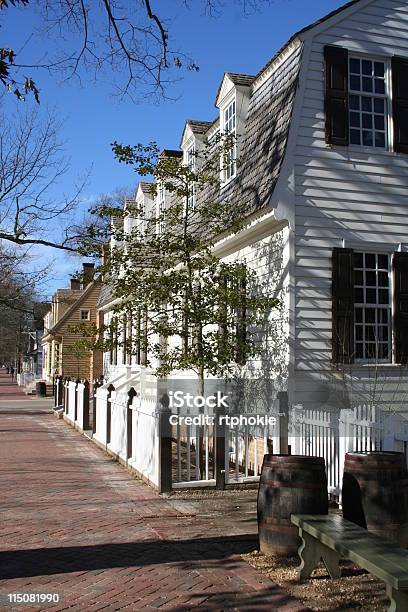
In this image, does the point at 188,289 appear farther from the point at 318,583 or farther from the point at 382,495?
the point at 318,583

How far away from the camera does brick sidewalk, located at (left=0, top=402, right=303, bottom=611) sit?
5.13 metres

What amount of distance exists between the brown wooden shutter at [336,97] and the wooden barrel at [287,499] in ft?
21.2

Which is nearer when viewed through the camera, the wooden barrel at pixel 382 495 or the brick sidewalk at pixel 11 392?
the wooden barrel at pixel 382 495

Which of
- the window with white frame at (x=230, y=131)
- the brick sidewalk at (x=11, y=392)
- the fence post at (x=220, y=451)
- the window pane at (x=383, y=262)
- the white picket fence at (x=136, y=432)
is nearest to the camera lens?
the fence post at (x=220, y=451)

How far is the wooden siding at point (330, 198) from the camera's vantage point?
10.6 meters

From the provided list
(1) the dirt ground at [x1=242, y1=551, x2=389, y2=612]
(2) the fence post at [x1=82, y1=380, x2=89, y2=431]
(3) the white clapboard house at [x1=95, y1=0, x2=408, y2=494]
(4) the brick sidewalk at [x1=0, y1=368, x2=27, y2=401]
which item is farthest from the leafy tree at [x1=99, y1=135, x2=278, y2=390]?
(4) the brick sidewalk at [x1=0, y1=368, x2=27, y2=401]

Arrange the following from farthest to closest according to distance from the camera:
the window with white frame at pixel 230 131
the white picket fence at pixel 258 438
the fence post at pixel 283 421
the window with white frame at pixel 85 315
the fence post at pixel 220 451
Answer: the window with white frame at pixel 85 315, the window with white frame at pixel 230 131, the fence post at pixel 283 421, the fence post at pixel 220 451, the white picket fence at pixel 258 438

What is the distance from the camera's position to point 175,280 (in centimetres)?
1118

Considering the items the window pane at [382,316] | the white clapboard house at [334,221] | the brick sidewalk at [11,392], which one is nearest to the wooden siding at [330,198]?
the white clapboard house at [334,221]

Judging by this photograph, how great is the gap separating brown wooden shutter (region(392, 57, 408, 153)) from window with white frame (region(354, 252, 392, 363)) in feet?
6.49

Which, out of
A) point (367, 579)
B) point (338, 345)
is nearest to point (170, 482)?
point (338, 345)

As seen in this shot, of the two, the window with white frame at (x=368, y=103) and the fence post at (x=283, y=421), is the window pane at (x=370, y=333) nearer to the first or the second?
the fence post at (x=283, y=421)

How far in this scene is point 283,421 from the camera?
385 inches

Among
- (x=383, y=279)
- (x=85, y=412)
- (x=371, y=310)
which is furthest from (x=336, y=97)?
(x=85, y=412)
